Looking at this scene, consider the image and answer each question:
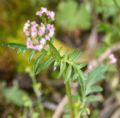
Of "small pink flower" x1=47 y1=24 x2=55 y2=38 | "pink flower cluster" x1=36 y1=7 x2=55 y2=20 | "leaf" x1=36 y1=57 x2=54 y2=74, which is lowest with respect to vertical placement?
"leaf" x1=36 y1=57 x2=54 y2=74

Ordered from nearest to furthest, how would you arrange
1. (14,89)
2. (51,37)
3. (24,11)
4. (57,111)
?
(51,37) → (57,111) → (14,89) → (24,11)

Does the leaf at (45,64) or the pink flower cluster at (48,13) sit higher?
the pink flower cluster at (48,13)

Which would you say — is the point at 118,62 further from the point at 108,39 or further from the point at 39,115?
the point at 39,115

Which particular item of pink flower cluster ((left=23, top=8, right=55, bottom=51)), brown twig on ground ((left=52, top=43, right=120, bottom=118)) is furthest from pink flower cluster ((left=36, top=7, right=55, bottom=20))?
brown twig on ground ((left=52, top=43, right=120, bottom=118))

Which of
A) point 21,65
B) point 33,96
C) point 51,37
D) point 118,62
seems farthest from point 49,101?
point 51,37

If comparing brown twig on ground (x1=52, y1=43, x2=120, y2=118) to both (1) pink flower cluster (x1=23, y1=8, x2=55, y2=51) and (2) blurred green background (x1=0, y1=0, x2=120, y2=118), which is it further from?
(1) pink flower cluster (x1=23, y1=8, x2=55, y2=51)

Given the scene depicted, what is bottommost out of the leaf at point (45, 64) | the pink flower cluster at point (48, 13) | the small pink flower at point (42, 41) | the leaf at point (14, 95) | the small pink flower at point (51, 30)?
the leaf at point (45, 64)

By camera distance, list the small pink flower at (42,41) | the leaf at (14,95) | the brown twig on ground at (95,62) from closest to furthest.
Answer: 1. the small pink flower at (42,41)
2. the brown twig on ground at (95,62)
3. the leaf at (14,95)

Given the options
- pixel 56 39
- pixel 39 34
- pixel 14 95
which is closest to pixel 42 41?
pixel 39 34

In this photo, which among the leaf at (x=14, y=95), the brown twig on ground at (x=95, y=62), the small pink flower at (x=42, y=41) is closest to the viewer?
the small pink flower at (x=42, y=41)

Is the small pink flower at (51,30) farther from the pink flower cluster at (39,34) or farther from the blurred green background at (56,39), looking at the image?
the blurred green background at (56,39)

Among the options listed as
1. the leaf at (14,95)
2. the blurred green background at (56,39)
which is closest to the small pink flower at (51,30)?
the blurred green background at (56,39)
